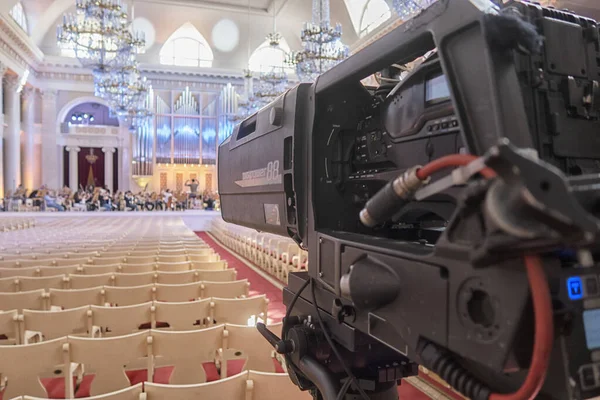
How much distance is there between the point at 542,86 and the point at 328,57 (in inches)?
330

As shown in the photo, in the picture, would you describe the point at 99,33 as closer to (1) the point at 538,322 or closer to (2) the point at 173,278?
(2) the point at 173,278

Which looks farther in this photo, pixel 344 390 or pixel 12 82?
pixel 12 82

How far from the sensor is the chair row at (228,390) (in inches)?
72.2

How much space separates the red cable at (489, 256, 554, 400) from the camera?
542 mm

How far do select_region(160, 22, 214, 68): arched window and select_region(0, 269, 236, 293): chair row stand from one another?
58.7 ft

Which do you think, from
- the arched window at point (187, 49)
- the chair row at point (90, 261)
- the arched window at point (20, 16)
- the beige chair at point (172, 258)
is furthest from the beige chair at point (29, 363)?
the arched window at point (187, 49)

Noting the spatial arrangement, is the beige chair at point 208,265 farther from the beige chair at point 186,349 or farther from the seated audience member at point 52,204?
the seated audience member at point 52,204

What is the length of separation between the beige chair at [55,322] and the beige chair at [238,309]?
912mm

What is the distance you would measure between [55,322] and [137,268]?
1950 millimetres

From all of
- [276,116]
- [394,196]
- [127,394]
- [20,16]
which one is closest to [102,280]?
[127,394]

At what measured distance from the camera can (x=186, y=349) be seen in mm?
2695

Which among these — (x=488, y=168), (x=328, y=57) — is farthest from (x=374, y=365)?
(x=328, y=57)

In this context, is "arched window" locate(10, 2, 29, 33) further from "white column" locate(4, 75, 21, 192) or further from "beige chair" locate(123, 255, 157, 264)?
"beige chair" locate(123, 255, 157, 264)

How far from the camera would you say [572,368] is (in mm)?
644
